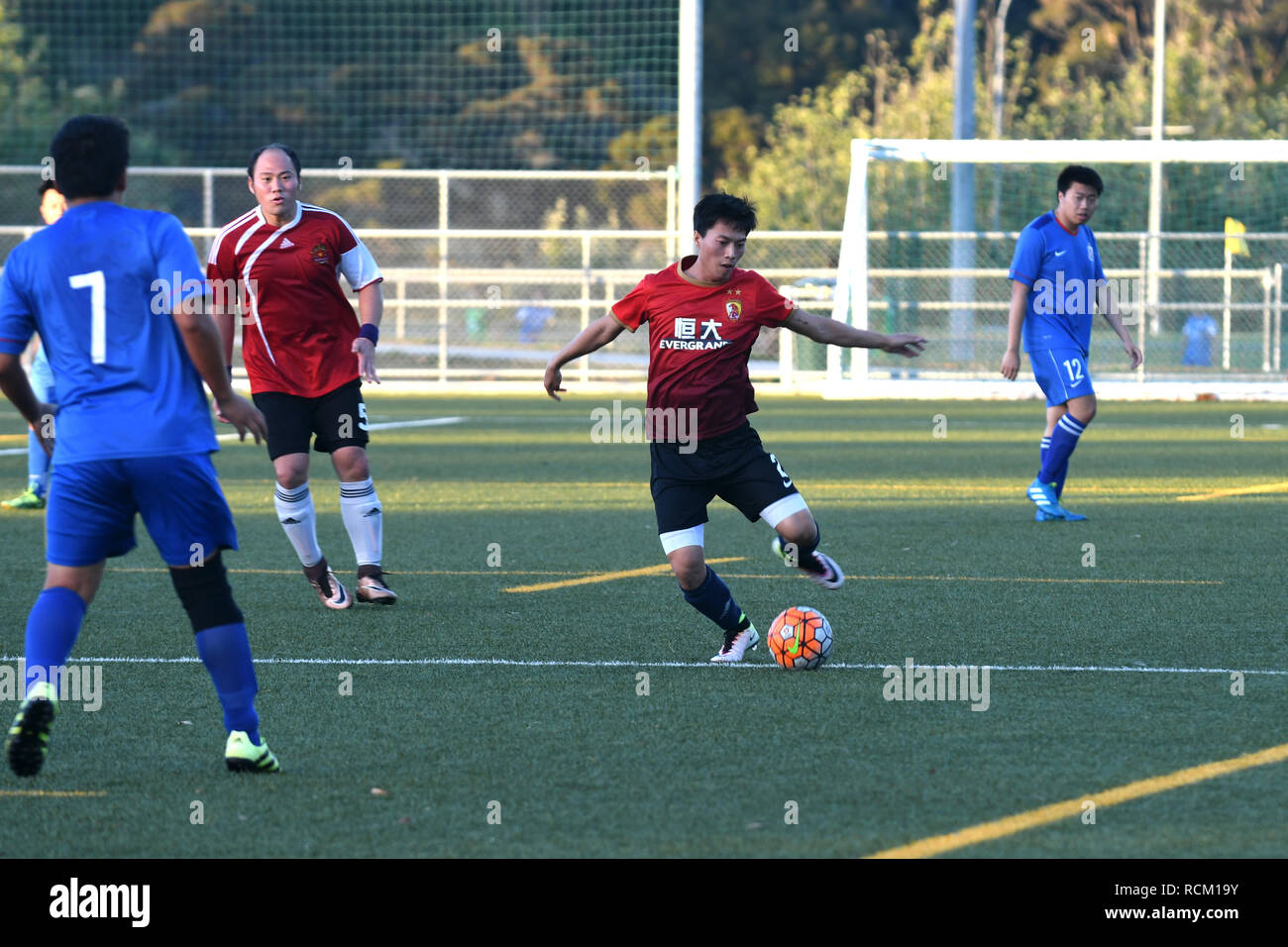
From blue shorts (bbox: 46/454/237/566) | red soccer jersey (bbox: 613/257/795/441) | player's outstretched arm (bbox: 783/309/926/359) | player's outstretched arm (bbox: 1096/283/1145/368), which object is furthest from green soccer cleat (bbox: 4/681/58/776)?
player's outstretched arm (bbox: 1096/283/1145/368)

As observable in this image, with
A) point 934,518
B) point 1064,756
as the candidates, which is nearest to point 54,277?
point 1064,756

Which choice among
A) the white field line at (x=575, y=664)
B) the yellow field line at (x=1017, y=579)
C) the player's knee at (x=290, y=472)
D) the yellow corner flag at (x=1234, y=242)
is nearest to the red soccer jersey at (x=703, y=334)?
the white field line at (x=575, y=664)

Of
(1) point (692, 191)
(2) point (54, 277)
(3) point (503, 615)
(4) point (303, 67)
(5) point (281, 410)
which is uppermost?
(4) point (303, 67)

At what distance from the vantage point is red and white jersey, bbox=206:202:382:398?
25.9 ft

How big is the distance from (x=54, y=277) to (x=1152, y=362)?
22.0m

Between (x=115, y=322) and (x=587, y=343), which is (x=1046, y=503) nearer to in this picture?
(x=587, y=343)

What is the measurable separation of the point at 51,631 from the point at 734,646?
2642 millimetres

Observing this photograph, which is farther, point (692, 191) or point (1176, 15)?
point (1176, 15)

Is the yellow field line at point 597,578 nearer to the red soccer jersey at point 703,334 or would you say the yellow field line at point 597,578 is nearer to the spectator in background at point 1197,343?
the red soccer jersey at point 703,334

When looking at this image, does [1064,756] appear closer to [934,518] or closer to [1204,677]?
[1204,677]

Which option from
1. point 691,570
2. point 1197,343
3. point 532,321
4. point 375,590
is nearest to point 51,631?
point 691,570

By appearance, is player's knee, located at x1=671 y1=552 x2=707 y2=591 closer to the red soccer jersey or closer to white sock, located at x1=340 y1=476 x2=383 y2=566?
the red soccer jersey

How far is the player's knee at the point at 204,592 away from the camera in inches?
194
